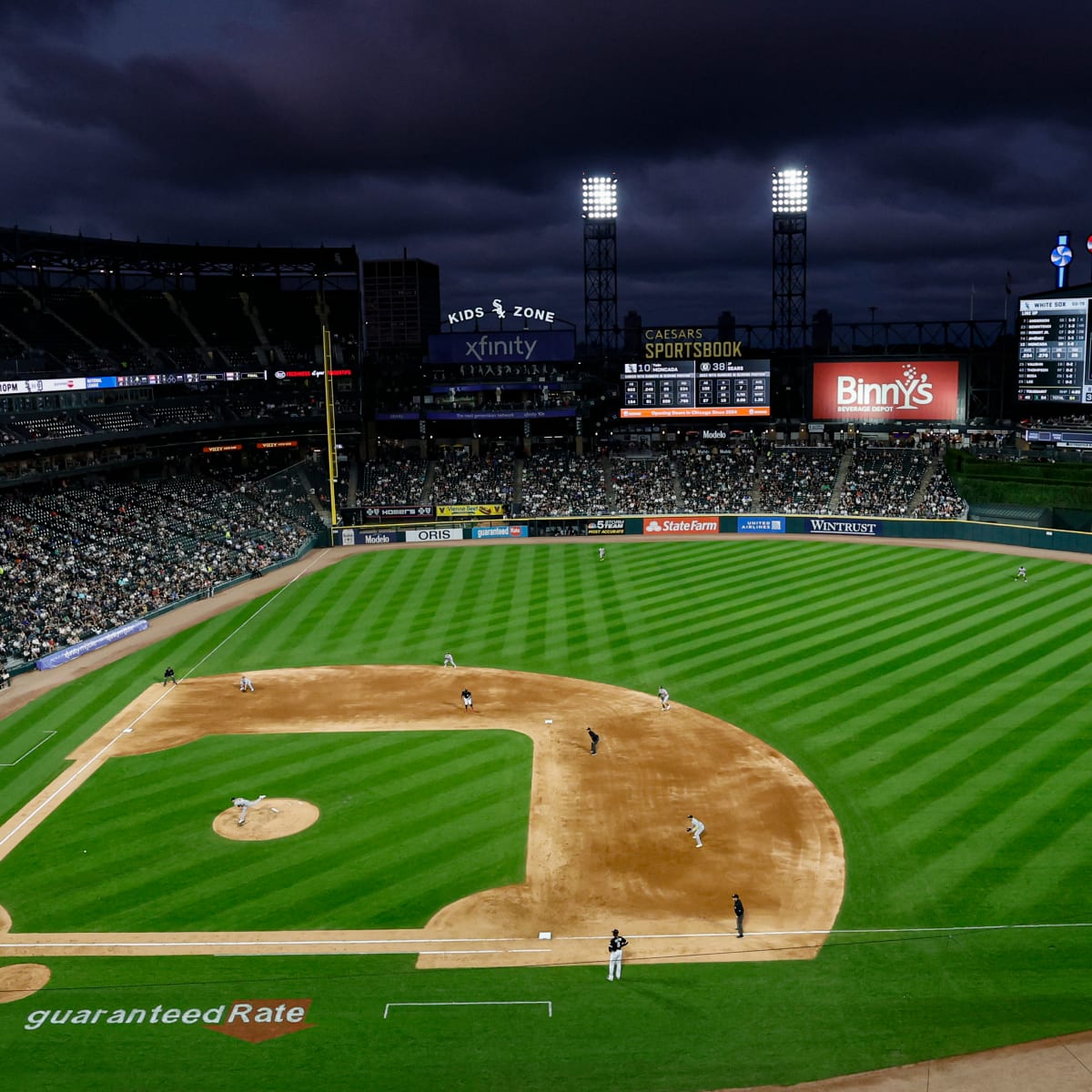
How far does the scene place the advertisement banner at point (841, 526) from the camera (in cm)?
6425

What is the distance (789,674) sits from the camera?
35.2 meters

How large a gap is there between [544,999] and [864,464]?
209 feet

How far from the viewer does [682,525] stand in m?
67.6

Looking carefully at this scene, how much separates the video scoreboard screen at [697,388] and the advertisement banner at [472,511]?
13.2 meters

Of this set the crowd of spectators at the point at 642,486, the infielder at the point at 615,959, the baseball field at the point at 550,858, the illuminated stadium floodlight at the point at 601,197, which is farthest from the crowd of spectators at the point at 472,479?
the infielder at the point at 615,959

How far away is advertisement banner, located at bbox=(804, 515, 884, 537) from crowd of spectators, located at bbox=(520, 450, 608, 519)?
14.8 metres

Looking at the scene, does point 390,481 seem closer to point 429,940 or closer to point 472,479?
point 472,479

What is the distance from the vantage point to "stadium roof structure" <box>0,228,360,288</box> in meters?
61.4

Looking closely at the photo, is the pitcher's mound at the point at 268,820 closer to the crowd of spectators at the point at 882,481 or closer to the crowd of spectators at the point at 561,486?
the crowd of spectators at the point at 561,486

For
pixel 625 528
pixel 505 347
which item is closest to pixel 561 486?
pixel 625 528

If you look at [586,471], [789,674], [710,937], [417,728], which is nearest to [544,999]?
[710,937]

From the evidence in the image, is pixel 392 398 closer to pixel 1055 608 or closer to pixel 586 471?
pixel 586 471

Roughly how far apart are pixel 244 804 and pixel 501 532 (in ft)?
145

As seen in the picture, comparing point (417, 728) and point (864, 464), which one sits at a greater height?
point (864, 464)
